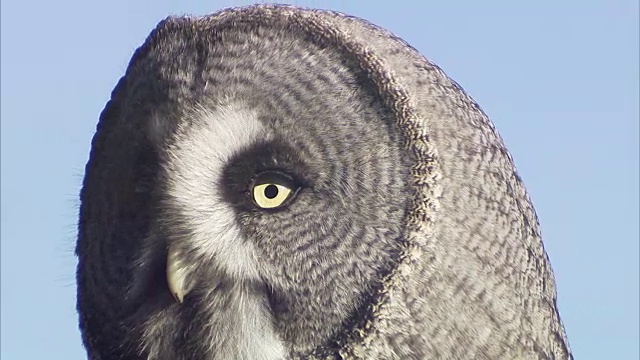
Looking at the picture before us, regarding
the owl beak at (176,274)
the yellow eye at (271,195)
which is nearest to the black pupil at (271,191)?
the yellow eye at (271,195)

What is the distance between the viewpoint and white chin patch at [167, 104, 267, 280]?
12.7 ft

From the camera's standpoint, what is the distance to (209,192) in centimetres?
387

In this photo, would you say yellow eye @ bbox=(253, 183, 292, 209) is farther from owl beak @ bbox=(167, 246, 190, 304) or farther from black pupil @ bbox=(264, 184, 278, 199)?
owl beak @ bbox=(167, 246, 190, 304)

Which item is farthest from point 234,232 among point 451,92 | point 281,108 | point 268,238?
point 451,92

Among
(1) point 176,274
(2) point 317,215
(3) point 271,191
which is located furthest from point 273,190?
(1) point 176,274

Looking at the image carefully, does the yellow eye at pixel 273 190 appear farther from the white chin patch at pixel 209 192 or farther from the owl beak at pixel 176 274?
the owl beak at pixel 176 274

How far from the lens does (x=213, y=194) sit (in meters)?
3.87

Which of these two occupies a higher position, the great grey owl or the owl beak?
the great grey owl

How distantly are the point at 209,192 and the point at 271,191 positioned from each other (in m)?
0.15

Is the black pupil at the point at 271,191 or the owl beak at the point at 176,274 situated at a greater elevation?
the black pupil at the point at 271,191

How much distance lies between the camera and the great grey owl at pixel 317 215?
3.84m

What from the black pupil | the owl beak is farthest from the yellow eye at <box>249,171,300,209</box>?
the owl beak

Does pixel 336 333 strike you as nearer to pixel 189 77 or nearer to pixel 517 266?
pixel 517 266

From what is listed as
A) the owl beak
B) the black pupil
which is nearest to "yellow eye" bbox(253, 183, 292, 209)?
the black pupil
